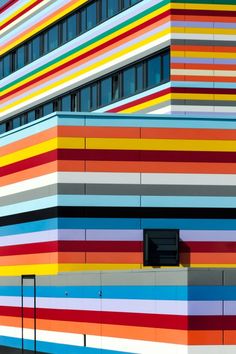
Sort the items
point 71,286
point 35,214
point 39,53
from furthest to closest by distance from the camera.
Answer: point 39,53 → point 35,214 → point 71,286

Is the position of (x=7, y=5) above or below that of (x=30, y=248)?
above

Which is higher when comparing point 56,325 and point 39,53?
point 39,53

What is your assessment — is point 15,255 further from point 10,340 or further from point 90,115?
point 90,115

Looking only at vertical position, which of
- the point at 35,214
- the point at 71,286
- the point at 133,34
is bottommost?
the point at 71,286

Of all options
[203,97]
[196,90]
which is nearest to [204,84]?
[196,90]

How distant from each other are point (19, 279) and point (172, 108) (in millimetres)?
8064

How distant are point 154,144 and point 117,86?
332 inches

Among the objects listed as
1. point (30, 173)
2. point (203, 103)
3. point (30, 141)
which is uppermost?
point (203, 103)

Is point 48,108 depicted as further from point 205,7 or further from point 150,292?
point 150,292

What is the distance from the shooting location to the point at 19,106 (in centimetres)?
5069

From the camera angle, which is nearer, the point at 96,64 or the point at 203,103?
the point at 203,103

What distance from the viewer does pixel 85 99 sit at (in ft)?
144

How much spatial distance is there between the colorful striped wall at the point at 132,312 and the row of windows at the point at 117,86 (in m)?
9.28

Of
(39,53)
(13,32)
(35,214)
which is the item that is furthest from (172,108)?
(13,32)
